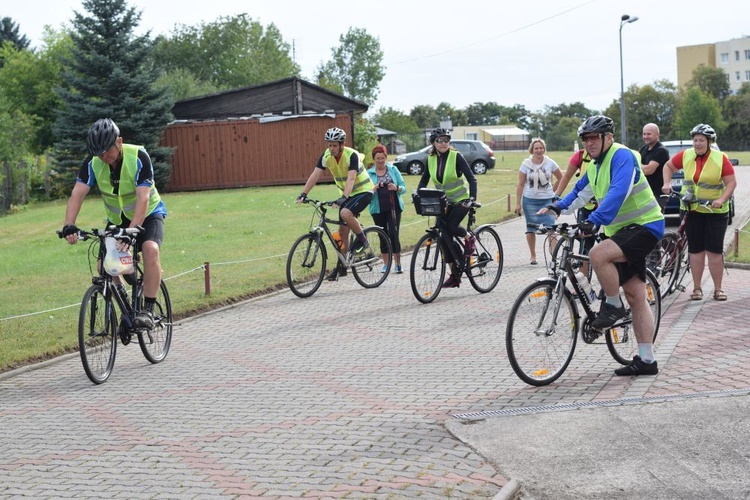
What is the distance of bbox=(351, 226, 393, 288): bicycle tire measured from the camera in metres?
13.3

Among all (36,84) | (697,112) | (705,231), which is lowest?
(705,231)

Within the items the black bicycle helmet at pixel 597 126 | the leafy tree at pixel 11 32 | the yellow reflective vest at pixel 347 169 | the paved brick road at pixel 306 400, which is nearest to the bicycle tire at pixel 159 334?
the paved brick road at pixel 306 400

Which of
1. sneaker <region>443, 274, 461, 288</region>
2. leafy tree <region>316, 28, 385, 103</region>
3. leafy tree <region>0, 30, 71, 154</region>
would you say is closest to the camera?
sneaker <region>443, 274, 461, 288</region>

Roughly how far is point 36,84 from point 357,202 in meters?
50.7

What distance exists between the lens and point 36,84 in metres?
59.7

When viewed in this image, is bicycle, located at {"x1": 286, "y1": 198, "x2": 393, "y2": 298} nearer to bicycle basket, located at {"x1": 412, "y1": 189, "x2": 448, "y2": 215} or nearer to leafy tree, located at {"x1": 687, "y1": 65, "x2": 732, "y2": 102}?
bicycle basket, located at {"x1": 412, "y1": 189, "x2": 448, "y2": 215}

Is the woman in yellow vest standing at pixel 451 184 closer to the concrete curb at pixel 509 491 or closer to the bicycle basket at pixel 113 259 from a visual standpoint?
the bicycle basket at pixel 113 259

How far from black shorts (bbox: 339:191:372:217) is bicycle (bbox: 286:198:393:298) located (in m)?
0.23

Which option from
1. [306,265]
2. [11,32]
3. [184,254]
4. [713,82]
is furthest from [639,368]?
[713,82]

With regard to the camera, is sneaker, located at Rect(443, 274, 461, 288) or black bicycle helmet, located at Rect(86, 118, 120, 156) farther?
sneaker, located at Rect(443, 274, 461, 288)

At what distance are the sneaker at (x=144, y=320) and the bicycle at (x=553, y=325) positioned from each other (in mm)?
2958

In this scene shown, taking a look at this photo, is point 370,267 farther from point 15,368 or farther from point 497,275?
point 15,368

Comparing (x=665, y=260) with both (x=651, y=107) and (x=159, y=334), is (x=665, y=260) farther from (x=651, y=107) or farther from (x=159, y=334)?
(x=651, y=107)

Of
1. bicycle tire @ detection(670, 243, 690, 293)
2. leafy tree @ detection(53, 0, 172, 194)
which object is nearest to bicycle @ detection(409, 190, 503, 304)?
bicycle tire @ detection(670, 243, 690, 293)
